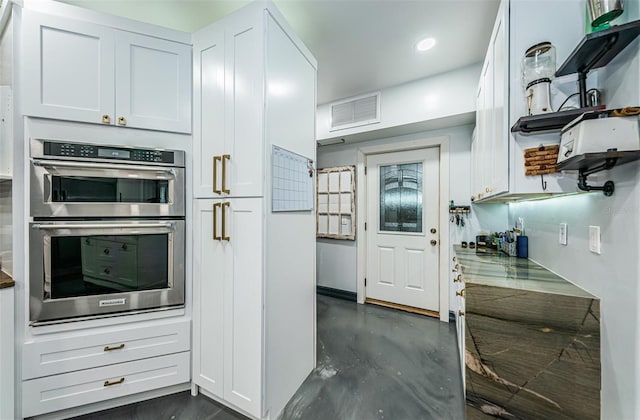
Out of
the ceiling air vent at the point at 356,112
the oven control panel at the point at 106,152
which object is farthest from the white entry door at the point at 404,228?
the oven control panel at the point at 106,152

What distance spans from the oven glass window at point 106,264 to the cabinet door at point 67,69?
0.76m

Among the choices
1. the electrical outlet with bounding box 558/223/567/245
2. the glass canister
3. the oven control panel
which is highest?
the glass canister

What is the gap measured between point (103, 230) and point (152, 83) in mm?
998

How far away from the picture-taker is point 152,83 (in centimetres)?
162

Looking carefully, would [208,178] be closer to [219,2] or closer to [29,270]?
[29,270]

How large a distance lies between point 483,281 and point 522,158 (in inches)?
26.9

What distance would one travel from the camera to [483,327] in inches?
51.6

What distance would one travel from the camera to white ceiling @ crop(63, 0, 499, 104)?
5.64ft

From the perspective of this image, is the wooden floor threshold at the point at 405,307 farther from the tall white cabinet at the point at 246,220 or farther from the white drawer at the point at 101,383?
the white drawer at the point at 101,383

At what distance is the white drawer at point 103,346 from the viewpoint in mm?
1396

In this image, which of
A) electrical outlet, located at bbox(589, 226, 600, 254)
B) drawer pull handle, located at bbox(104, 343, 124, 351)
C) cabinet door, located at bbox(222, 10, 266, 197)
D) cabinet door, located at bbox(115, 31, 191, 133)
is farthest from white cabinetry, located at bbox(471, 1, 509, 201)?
drawer pull handle, located at bbox(104, 343, 124, 351)

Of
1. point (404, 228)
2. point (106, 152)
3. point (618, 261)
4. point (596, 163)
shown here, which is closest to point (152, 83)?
point (106, 152)

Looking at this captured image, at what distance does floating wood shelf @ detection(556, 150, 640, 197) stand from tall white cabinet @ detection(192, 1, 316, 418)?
138 centimetres

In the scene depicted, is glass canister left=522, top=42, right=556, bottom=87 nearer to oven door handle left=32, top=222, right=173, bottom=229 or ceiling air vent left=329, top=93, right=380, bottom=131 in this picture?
ceiling air vent left=329, top=93, right=380, bottom=131
